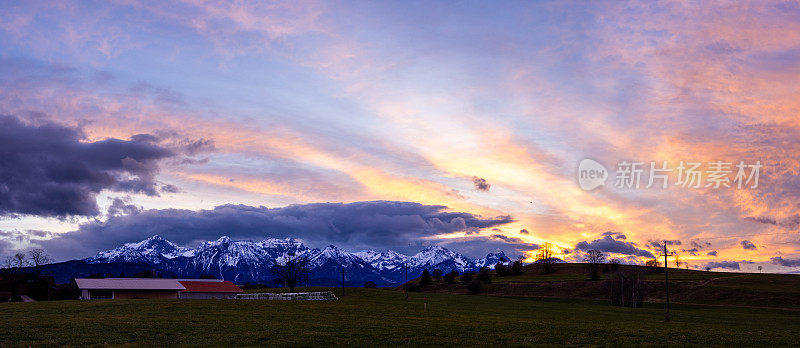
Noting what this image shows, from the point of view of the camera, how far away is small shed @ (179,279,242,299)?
131375 millimetres

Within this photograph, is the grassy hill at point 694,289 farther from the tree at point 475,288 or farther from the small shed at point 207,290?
the small shed at point 207,290

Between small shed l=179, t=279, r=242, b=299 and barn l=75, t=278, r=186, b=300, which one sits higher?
barn l=75, t=278, r=186, b=300

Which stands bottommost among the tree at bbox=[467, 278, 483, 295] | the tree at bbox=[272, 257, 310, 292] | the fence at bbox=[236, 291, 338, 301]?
the tree at bbox=[467, 278, 483, 295]

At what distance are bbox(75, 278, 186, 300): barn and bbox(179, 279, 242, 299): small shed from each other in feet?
12.6

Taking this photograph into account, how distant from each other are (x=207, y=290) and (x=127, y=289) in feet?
61.1

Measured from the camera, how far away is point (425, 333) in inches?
1569

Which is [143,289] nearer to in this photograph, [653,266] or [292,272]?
[292,272]

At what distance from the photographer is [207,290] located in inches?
5305

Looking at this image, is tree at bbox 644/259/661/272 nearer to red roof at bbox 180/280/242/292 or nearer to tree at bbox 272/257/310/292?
tree at bbox 272/257/310/292

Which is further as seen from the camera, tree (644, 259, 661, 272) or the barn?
tree (644, 259, 661, 272)

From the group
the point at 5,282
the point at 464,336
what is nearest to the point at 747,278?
the point at 464,336

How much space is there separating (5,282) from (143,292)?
5341 cm

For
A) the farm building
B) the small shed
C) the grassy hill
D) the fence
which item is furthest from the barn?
the grassy hill

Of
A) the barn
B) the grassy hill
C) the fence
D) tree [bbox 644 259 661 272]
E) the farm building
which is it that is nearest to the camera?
the fence
